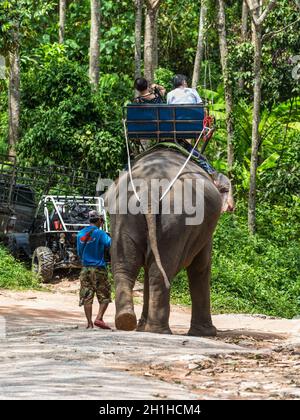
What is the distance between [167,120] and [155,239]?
Result: 1.86 m

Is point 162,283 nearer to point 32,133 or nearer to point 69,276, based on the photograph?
point 69,276

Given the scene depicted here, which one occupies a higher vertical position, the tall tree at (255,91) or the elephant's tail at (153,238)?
the tall tree at (255,91)

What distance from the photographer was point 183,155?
14.3 metres

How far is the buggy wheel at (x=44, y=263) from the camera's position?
22.2m

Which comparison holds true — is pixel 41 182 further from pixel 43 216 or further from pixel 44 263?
pixel 44 263

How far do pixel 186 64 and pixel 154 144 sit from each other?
1036 inches

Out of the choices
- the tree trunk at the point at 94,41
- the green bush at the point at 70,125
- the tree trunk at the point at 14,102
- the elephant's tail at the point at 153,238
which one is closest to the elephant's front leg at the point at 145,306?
the elephant's tail at the point at 153,238

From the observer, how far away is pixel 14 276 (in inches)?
865

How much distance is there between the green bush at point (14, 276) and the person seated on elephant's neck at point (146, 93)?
7085 mm

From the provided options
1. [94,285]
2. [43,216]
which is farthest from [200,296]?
[43,216]

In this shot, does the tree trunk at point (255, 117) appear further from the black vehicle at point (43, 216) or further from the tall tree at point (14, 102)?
the tall tree at point (14, 102)

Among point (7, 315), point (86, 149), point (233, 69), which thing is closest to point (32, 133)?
point (86, 149)
